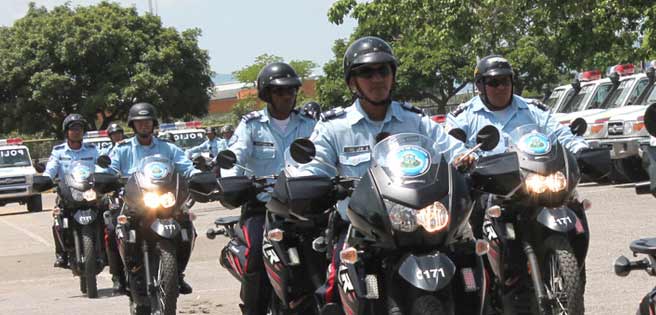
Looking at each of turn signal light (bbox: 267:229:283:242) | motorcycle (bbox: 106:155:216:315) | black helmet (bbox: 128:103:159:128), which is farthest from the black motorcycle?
black helmet (bbox: 128:103:159:128)

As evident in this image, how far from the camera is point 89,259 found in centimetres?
1188

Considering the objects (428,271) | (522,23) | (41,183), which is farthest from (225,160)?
(522,23)

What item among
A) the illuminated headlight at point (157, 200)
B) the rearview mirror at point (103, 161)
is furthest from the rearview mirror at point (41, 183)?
the illuminated headlight at point (157, 200)

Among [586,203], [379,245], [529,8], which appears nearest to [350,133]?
[379,245]

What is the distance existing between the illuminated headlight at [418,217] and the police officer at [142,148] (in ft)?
15.5

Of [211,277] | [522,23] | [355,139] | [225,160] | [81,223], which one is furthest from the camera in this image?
[522,23]

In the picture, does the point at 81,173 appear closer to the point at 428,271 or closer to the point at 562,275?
the point at 562,275

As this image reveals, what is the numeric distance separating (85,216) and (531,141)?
6.28 metres

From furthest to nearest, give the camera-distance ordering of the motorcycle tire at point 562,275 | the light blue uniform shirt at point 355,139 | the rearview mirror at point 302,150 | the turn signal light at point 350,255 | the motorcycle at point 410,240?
the motorcycle tire at point 562,275 < the light blue uniform shirt at point 355,139 < the rearview mirror at point 302,150 < the turn signal light at point 350,255 < the motorcycle at point 410,240

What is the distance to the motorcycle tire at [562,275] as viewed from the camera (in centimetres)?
659

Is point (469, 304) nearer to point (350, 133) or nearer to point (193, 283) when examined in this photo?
point (350, 133)

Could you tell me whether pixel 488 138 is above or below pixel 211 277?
above

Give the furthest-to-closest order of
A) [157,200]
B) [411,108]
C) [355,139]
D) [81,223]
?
1. [81,223]
2. [157,200]
3. [411,108]
4. [355,139]

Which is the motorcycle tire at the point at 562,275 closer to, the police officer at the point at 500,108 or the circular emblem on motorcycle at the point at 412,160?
the police officer at the point at 500,108
